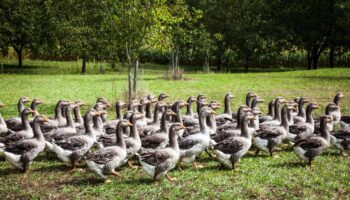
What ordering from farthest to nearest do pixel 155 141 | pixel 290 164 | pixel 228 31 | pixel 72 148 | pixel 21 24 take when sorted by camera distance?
pixel 228 31 < pixel 21 24 < pixel 155 141 < pixel 290 164 < pixel 72 148

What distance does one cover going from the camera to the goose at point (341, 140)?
1204 cm

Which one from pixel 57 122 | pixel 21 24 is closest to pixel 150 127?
pixel 57 122

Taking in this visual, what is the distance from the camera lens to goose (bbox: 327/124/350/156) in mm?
12042

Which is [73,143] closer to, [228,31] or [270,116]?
[270,116]

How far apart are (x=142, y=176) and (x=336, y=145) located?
5.61 meters

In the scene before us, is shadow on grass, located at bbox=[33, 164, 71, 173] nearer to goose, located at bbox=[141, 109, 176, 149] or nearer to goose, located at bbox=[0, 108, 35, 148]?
goose, located at bbox=[0, 108, 35, 148]

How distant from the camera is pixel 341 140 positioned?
39.6 ft

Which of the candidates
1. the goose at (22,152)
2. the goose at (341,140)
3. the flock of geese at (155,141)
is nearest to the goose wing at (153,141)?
the flock of geese at (155,141)

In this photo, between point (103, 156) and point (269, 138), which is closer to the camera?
point (103, 156)

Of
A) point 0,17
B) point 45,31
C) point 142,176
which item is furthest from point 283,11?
point 142,176

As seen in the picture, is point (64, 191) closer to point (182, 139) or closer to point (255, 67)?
point (182, 139)

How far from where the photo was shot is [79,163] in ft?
37.8

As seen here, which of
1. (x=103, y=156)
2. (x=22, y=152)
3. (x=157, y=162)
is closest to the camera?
(x=157, y=162)

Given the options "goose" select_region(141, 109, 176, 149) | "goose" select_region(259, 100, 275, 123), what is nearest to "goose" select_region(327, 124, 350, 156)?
"goose" select_region(259, 100, 275, 123)
